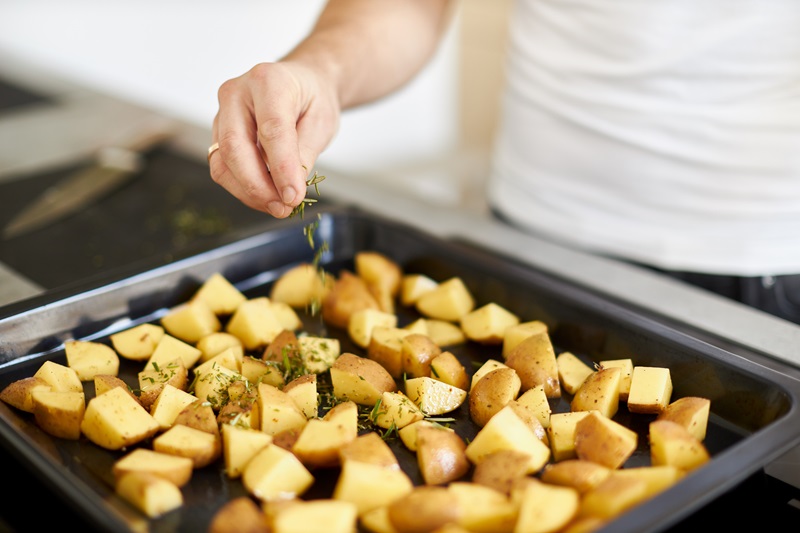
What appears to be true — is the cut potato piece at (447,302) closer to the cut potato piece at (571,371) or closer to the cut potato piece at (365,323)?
the cut potato piece at (365,323)

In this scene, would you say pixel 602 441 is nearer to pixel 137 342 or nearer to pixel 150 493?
pixel 150 493

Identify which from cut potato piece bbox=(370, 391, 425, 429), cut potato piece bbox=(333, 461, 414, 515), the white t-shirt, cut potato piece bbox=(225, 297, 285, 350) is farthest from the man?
cut potato piece bbox=(333, 461, 414, 515)

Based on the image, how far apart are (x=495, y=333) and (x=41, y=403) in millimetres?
556

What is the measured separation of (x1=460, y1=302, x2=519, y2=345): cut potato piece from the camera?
3.51ft

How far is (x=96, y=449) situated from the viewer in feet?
2.80

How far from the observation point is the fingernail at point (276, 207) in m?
0.95

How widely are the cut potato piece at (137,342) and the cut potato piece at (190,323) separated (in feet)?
0.12

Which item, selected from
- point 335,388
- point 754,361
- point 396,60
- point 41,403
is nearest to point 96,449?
point 41,403

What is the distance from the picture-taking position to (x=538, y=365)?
3.14 ft

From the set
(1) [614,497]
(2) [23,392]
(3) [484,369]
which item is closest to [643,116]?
(3) [484,369]

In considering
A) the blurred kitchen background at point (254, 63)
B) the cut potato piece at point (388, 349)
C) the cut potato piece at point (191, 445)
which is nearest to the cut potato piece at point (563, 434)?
the cut potato piece at point (388, 349)

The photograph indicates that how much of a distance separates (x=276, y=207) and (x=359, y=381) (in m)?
0.23

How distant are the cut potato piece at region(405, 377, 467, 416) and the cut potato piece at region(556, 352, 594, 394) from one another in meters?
0.13

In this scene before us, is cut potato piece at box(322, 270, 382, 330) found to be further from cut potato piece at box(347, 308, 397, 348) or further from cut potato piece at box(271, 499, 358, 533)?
cut potato piece at box(271, 499, 358, 533)
